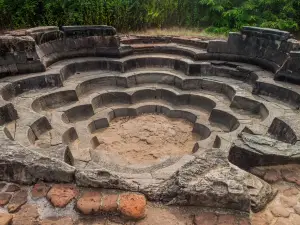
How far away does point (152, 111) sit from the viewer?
6.85 meters

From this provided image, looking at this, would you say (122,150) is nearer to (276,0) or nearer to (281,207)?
(281,207)

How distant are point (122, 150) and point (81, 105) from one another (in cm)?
164

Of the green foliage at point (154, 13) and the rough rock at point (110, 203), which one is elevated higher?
the green foliage at point (154, 13)

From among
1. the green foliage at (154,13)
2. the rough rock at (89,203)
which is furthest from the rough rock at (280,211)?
the green foliage at (154,13)

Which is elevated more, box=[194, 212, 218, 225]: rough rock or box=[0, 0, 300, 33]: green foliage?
box=[0, 0, 300, 33]: green foliage

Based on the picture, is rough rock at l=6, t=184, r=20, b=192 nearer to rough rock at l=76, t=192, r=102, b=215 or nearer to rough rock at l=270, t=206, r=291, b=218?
rough rock at l=76, t=192, r=102, b=215

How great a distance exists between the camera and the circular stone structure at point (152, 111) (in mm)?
2885

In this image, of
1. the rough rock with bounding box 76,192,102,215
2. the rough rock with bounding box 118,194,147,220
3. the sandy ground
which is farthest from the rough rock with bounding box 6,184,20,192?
the sandy ground

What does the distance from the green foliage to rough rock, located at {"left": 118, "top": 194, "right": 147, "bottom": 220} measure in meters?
8.40

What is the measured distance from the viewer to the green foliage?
9273mm

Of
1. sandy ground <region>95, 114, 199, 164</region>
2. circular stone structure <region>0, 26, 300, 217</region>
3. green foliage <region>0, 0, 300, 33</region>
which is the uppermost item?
green foliage <region>0, 0, 300, 33</region>

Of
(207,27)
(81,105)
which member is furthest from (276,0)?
(81,105)

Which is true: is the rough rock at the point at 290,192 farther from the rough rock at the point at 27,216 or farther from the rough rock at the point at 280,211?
the rough rock at the point at 27,216

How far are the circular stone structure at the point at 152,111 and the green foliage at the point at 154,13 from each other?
1.83 m
